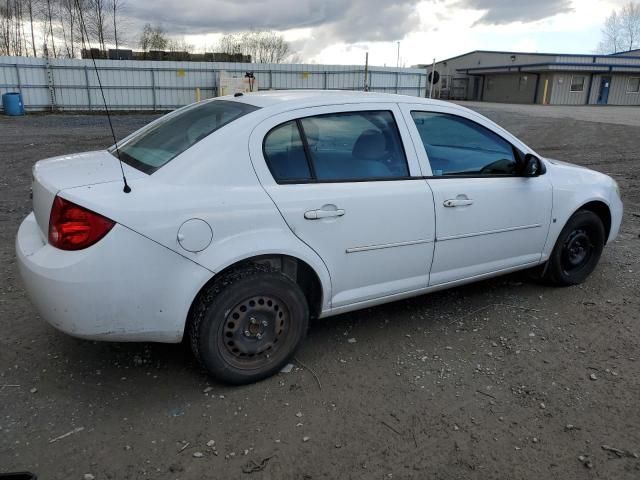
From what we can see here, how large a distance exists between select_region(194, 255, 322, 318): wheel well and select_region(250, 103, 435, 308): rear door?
0.38 ft

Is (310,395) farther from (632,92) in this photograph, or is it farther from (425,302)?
(632,92)

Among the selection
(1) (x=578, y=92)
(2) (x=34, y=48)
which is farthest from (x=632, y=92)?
(2) (x=34, y=48)

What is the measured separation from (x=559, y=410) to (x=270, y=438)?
1.61 m

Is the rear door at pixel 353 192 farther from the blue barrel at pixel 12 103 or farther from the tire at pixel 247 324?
the blue barrel at pixel 12 103

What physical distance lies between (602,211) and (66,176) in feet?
14.2

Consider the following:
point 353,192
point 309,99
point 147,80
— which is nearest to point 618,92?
point 147,80

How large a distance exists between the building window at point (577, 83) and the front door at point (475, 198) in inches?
1806

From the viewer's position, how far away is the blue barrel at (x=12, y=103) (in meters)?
21.9

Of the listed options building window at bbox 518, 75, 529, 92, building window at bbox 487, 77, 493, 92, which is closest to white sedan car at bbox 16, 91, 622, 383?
building window at bbox 518, 75, 529, 92

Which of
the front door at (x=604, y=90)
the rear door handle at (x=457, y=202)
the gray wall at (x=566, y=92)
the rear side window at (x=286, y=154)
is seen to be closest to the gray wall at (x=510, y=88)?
the gray wall at (x=566, y=92)

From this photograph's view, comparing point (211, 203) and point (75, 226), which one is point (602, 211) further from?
point (75, 226)

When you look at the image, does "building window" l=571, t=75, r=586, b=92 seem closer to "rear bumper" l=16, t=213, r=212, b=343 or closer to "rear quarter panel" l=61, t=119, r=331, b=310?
"rear quarter panel" l=61, t=119, r=331, b=310

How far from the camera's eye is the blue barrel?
21.9 m

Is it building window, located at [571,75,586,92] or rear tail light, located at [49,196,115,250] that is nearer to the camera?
rear tail light, located at [49,196,115,250]
